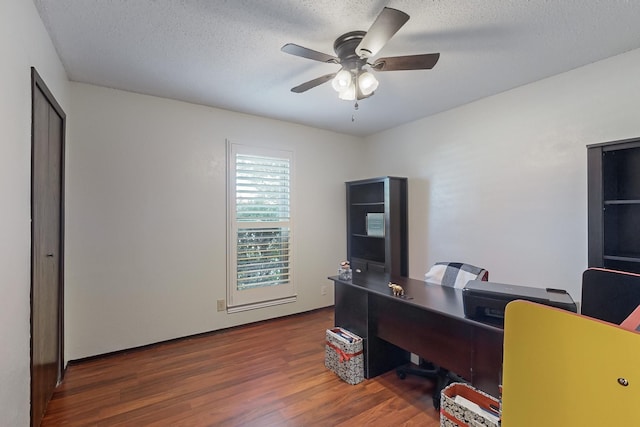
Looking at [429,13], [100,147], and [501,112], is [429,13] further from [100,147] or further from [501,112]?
[100,147]

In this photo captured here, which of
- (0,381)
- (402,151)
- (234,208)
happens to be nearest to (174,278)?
(234,208)

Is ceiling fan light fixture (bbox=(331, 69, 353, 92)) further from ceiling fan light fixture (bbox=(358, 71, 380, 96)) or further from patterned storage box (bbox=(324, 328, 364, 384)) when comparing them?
patterned storage box (bbox=(324, 328, 364, 384))

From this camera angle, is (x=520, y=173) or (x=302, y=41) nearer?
(x=302, y=41)

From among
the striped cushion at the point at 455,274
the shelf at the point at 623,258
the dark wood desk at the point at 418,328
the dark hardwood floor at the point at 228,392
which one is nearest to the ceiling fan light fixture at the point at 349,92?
the dark wood desk at the point at 418,328

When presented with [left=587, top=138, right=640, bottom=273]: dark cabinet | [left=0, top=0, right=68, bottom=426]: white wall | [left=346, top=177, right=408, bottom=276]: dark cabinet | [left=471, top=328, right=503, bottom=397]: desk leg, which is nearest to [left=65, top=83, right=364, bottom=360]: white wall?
[left=0, top=0, right=68, bottom=426]: white wall

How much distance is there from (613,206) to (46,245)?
12.7ft

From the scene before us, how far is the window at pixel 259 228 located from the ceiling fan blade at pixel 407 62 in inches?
79.3

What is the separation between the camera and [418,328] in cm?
207

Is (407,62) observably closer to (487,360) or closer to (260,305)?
(487,360)

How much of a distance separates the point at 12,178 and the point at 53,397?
1721 millimetres

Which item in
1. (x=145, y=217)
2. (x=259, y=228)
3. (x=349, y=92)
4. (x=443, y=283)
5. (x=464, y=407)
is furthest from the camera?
(x=259, y=228)

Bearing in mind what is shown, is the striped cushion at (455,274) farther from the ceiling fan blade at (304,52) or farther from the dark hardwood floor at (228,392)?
the ceiling fan blade at (304,52)

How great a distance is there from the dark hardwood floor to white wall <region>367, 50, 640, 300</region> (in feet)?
Result: 4.84

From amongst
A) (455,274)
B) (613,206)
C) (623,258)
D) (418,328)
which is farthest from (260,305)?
(613,206)
